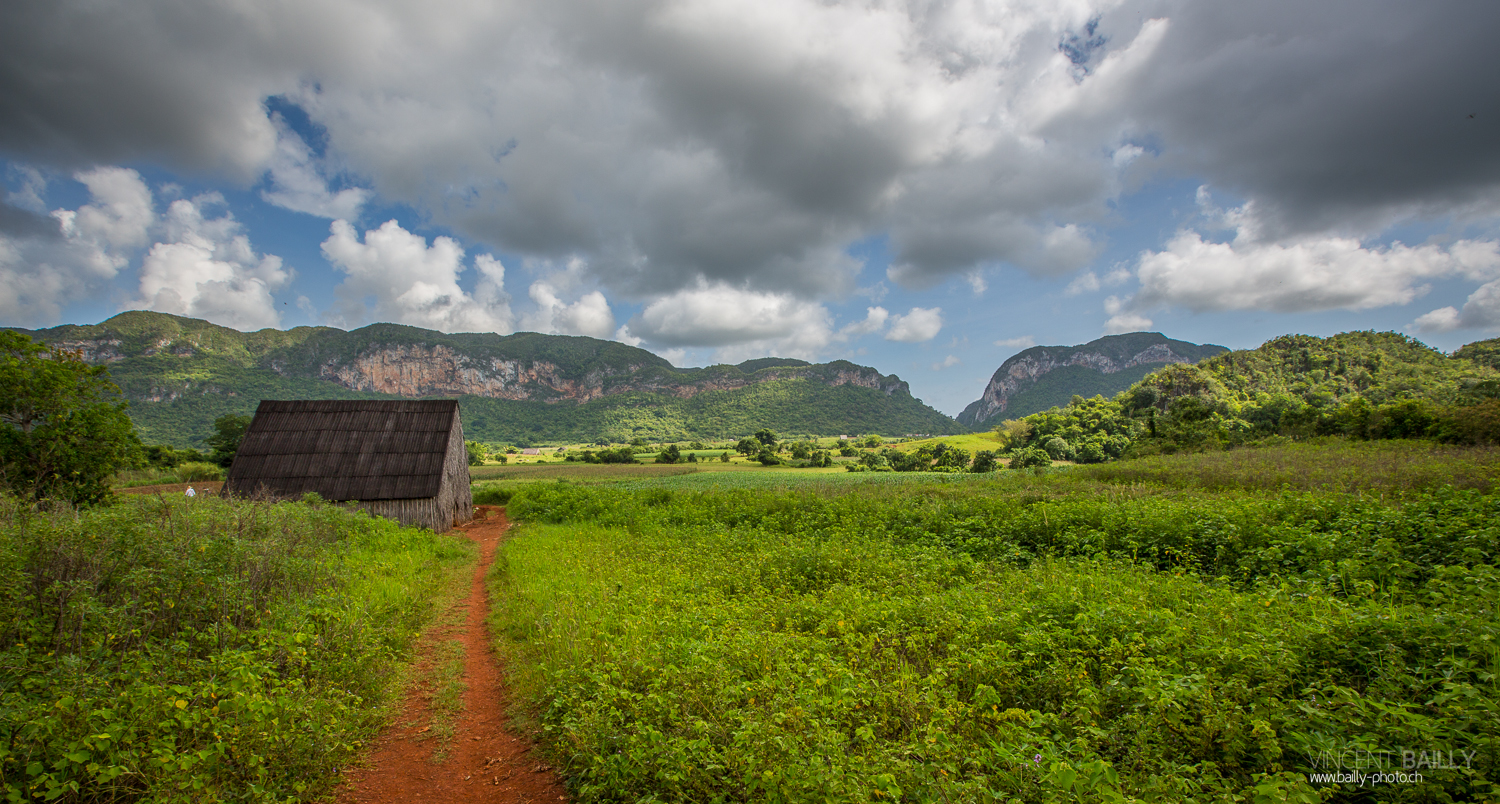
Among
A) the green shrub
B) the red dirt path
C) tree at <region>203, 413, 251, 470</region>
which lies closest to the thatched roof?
the red dirt path

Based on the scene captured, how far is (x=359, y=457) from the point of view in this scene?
20.2 metres

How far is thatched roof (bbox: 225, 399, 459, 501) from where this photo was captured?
19250mm

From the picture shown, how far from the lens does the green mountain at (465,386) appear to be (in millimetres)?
105000

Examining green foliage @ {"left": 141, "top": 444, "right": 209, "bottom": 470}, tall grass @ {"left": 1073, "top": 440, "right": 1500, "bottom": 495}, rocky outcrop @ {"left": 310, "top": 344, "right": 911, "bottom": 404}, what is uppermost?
rocky outcrop @ {"left": 310, "top": 344, "right": 911, "bottom": 404}

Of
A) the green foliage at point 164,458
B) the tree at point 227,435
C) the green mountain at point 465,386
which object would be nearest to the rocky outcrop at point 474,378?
the green mountain at point 465,386

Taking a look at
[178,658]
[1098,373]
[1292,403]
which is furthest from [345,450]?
[1098,373]

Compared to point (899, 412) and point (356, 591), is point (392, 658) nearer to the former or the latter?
point (356, 591)

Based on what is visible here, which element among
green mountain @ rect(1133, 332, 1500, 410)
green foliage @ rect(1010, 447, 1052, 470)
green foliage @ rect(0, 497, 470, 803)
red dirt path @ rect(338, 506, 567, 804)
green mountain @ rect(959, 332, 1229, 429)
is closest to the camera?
green foliage @ rect(0, 497, 470, 803)

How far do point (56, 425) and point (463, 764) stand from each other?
12681mm

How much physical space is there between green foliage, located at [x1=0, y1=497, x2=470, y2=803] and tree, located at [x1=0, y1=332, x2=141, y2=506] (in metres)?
4.23

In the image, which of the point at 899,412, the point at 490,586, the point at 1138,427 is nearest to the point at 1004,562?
the point at 490,586

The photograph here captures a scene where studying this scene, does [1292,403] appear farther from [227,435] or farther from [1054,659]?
[227,435]

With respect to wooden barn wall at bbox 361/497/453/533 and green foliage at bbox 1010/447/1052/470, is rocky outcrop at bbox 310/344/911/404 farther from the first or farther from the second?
wooden barn wall at bbox 361/497/453/533

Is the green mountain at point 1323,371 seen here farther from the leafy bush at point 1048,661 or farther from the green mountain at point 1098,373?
the green mountain at point 1098,373
